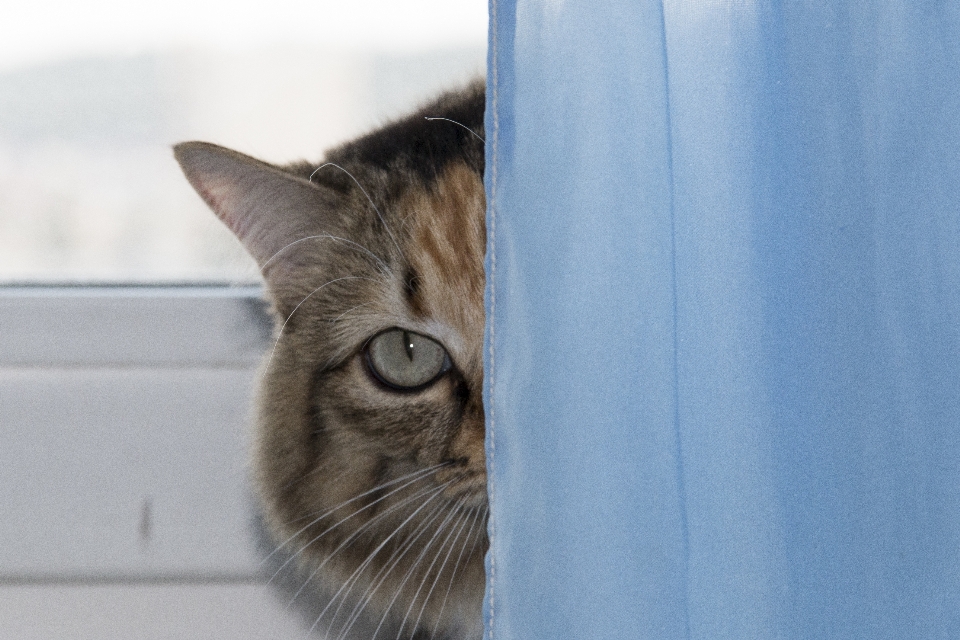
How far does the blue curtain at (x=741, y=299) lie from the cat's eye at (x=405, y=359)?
0.99 feet

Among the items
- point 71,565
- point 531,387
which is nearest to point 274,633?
point 71,565

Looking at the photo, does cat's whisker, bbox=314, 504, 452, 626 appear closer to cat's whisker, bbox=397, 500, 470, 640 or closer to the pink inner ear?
cat's whisker, bbox=397, 500, 470, 640

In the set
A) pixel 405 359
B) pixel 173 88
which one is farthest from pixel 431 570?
pixel 173 88

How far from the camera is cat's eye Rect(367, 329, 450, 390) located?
35.0 inches

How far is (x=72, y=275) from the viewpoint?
1385 mm

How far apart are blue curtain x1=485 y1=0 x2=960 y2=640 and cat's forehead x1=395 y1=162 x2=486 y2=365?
0.80 ft

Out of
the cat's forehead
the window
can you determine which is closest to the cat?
the cat's forehead

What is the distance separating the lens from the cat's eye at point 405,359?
89 cm

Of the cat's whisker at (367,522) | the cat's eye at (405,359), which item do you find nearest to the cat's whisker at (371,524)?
the cat's whisker at (367,522)

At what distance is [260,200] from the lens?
2.88 feet

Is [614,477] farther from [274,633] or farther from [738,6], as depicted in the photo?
[274,633]

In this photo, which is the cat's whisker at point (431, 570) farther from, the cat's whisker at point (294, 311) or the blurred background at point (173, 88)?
the blurred background at point (173, 88)

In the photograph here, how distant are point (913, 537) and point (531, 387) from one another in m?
0.28

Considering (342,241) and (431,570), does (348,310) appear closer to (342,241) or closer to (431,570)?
(342,241)
